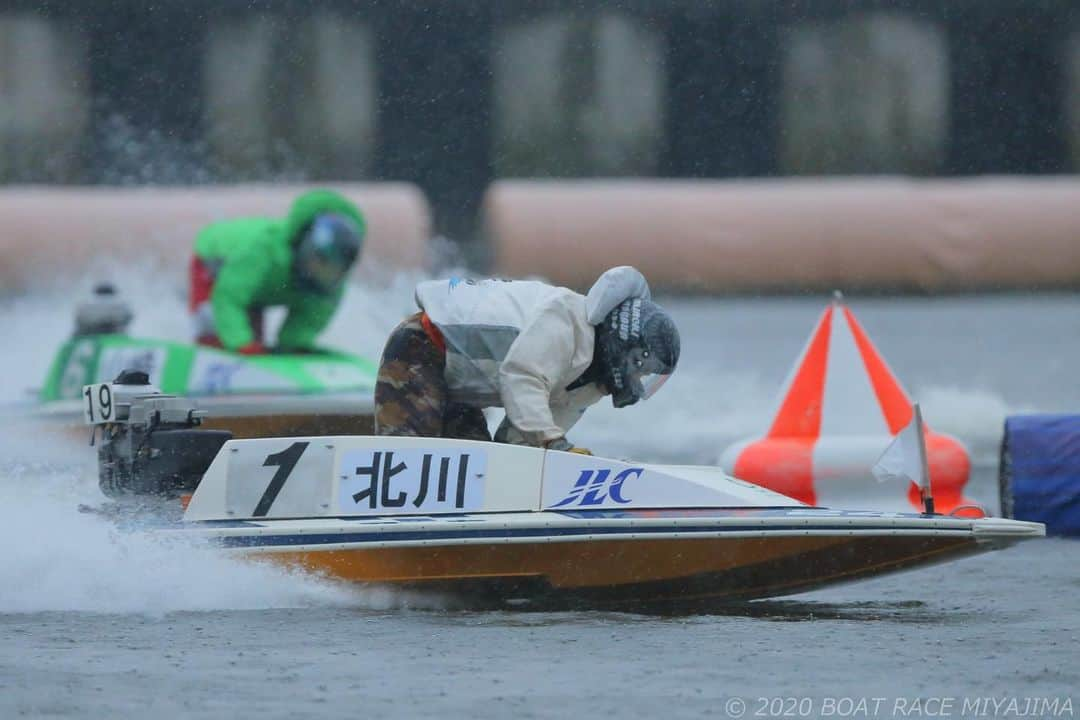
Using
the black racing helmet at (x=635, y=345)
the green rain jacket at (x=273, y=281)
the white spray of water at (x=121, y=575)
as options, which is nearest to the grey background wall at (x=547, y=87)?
the green rain jacket at (x=273, y=281)

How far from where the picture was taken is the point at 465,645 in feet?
18.4

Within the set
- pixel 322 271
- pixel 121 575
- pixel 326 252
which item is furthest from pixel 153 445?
pixel 322 271

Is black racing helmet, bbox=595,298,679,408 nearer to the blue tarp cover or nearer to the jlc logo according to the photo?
the jlc logo

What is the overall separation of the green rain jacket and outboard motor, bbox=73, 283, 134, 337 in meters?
0.57

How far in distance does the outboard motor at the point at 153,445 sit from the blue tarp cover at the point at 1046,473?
131 inches

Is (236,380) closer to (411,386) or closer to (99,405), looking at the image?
(99,405)

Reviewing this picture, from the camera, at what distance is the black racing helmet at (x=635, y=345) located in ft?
21.5

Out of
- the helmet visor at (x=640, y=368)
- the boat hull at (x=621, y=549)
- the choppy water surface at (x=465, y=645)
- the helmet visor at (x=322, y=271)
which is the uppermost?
the helmet visor at (x=322, y=271)

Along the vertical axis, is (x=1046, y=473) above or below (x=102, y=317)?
below

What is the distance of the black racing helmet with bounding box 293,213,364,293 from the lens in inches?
474

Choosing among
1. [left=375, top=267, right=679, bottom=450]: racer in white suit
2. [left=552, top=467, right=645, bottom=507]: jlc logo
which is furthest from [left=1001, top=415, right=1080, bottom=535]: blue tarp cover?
[left=552, top=467, right=645, bottom=507]: jlc logo

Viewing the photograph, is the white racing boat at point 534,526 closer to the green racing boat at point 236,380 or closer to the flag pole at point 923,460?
the flag pole at point 923,460

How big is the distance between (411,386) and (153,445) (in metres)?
0.90

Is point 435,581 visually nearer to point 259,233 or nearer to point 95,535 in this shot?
point 95,535
